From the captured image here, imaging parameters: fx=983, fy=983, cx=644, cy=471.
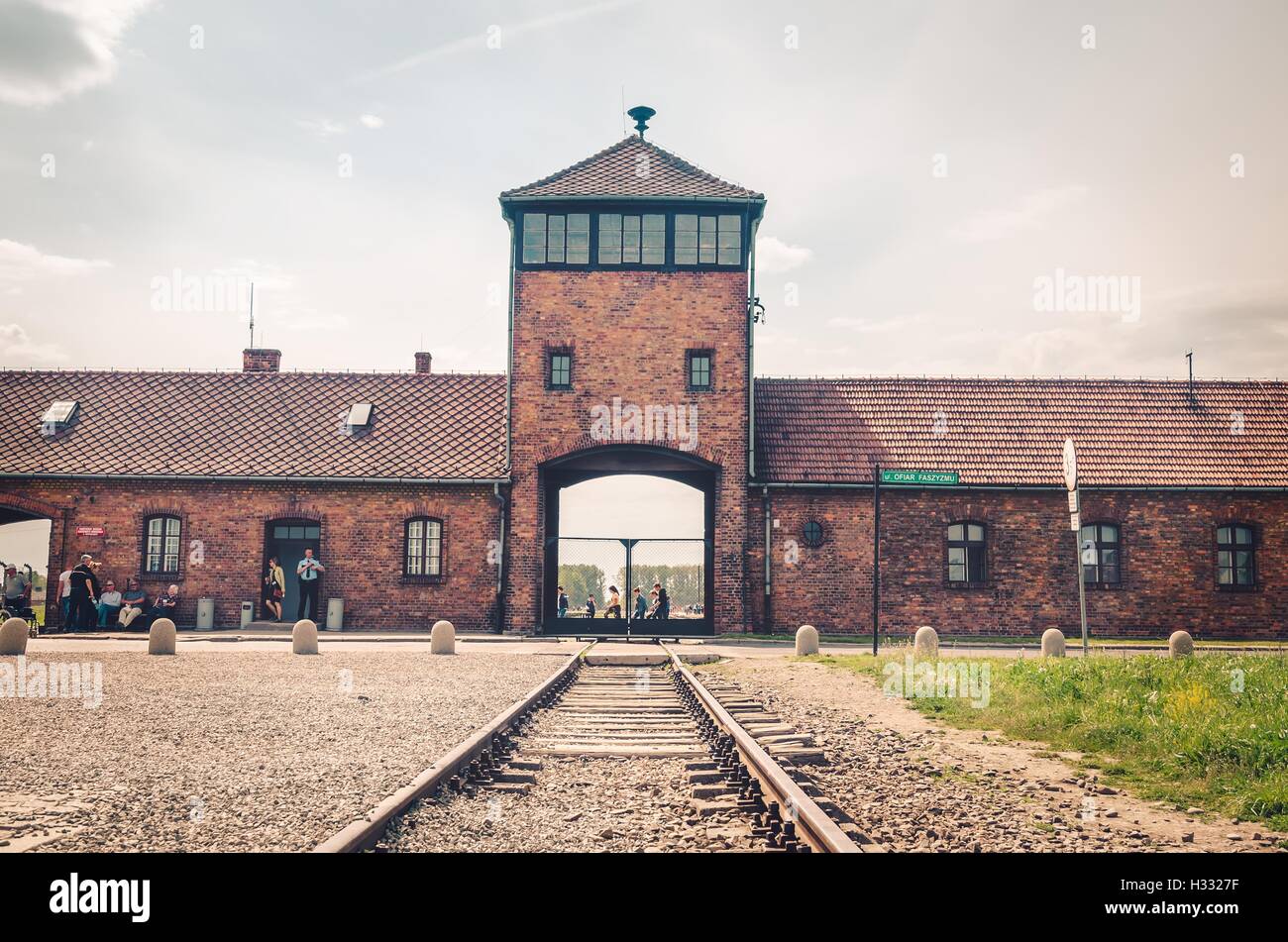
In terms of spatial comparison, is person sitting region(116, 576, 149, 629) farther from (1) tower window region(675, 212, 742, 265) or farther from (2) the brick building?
(1) tower window region(675, 212, 742, 265)

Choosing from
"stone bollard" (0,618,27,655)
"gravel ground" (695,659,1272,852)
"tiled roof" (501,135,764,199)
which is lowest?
"gravel ground" (695,659,1272,852)

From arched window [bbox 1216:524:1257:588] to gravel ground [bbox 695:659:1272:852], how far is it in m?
17.2

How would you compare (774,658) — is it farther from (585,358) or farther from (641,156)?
(641,156)

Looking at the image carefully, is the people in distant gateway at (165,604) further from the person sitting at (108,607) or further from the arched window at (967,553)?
the arched window at (967,553)

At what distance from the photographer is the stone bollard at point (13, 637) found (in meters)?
15.6

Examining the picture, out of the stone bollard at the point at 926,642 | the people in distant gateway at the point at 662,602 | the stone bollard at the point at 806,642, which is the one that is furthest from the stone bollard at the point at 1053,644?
the people in distant gateway at the point at 662,602

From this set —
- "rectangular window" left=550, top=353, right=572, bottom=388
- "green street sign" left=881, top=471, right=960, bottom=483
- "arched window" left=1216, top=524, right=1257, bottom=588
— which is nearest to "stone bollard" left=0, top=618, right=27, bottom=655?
"rectangular window" left=550, top=353, right=572, bottom=388

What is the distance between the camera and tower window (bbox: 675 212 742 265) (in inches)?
907

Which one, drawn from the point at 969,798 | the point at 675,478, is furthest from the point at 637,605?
the point at 969,798

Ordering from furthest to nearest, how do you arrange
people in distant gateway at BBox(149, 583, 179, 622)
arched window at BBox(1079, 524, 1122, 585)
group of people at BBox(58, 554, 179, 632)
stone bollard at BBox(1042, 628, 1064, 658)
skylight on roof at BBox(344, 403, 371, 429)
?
skylight on roof at BBox(344, 403, 371, 429)
arched window at BBox(1079, 524, 1122, 585)
people in distant gateway at BBox(149, 583, 179, 622)
group of people at BBox(58, 554, 179, 632)
stone bollard at BBox(1042, 628, 1064, 658)

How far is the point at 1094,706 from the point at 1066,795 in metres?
3.30

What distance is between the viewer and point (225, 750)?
755 cm
